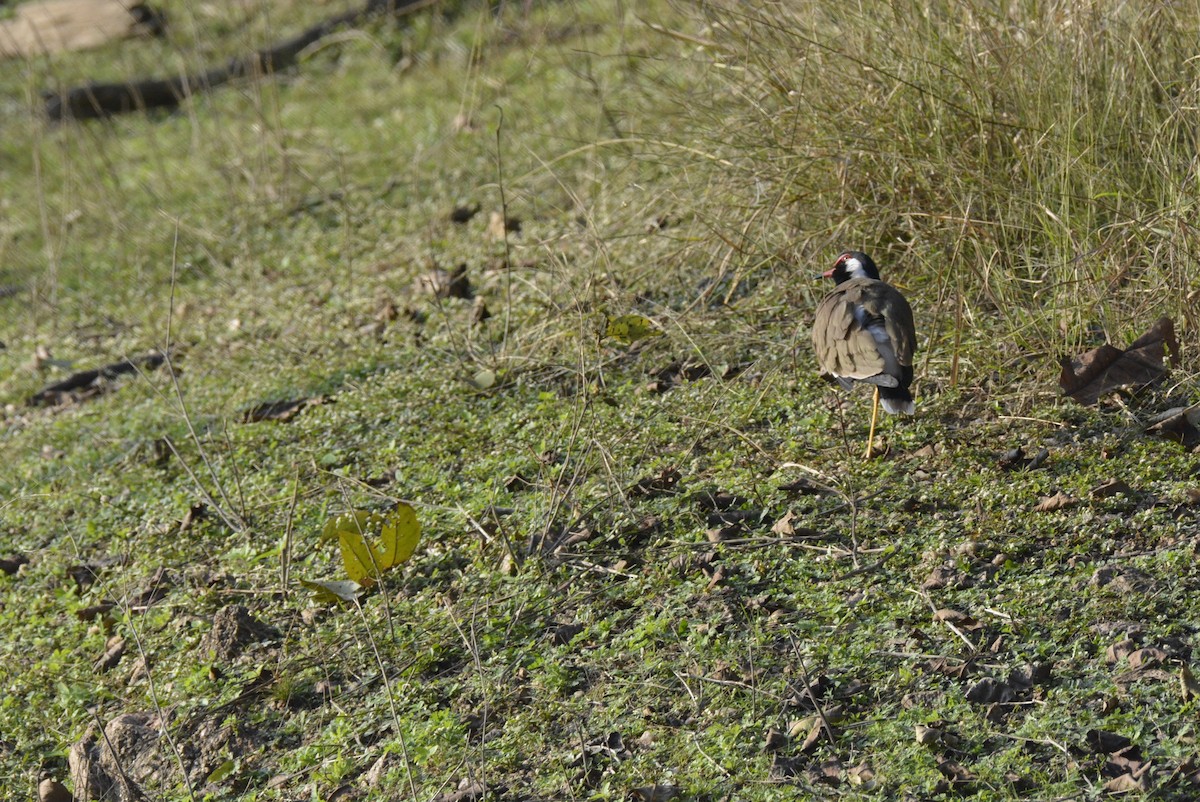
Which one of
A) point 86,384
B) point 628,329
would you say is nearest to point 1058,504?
point 628,329

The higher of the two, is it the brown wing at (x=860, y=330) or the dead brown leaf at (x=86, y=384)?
the brown wing at (x=860, y=330)

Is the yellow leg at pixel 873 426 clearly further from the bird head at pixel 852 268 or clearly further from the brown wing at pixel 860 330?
the bird head at pixel 852 268

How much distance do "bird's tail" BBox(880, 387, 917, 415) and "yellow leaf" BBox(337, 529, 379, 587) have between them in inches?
64.0

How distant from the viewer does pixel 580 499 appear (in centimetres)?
429

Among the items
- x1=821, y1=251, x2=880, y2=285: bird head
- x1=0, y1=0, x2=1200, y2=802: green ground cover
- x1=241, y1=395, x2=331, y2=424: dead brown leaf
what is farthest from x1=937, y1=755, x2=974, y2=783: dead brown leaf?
x1=241, y1=395, x2=331, y2=424: dead brown leaf

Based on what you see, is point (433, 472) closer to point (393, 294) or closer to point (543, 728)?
point (543, 728)

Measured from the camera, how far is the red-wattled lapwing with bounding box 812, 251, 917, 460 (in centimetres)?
402

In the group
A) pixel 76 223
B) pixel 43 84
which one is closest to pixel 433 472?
pixel 76 223

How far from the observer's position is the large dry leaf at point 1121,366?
409 cm

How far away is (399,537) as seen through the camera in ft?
13.3

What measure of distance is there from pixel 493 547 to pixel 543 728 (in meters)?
0.90

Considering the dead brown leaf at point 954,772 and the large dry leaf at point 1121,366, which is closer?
the dead brown leaf at point 954,772

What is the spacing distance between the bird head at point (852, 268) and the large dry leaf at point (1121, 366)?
0.75 m

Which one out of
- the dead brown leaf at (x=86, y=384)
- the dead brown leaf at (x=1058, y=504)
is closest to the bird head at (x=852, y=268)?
the dead brown leaf at (x=1058, y=504)
